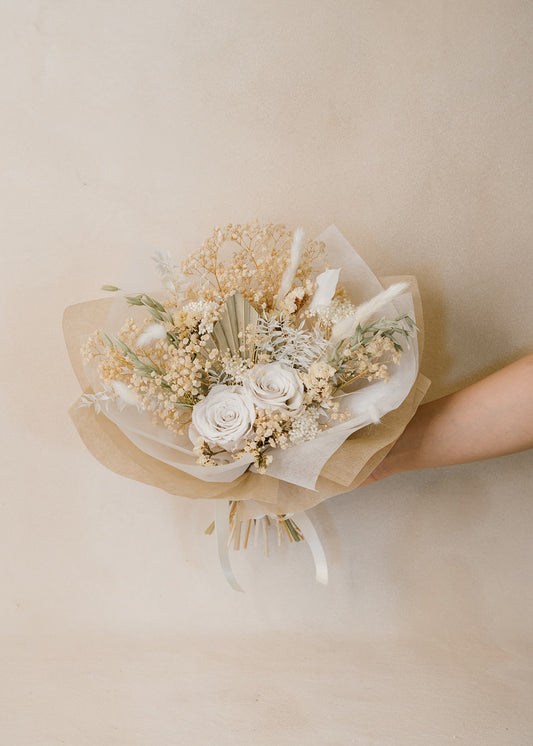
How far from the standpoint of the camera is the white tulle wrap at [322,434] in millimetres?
917

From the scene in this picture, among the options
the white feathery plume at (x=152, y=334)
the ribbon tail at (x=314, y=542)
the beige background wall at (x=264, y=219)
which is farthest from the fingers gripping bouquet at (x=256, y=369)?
the beige background wall at (x=264, y=219)

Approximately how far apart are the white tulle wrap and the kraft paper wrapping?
0.03m

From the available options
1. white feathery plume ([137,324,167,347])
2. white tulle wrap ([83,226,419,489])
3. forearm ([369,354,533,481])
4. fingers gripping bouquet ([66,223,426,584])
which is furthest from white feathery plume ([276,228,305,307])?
forearm ([369,354,533,481])

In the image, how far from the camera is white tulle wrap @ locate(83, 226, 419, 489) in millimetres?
917

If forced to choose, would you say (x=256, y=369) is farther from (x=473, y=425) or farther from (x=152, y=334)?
(x=473, y=425)

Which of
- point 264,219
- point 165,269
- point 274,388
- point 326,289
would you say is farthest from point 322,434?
→ point 264,219

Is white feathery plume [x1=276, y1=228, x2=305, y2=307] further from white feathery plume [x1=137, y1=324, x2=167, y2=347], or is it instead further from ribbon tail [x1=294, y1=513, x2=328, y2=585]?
ribbon tail [x1=294, y1=513, x2=328, y2=585]

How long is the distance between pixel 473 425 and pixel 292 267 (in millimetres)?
458

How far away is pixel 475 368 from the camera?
124 cm

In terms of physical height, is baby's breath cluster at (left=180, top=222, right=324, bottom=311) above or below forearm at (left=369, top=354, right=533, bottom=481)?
above

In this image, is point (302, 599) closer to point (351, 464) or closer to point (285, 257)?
point (351, 464)

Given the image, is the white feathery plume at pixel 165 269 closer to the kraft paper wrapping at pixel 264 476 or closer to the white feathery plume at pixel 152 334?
the white feathery plume at pixel 152 334

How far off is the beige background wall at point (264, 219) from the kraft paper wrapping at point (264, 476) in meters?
0.31

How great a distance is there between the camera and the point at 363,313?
91cm
